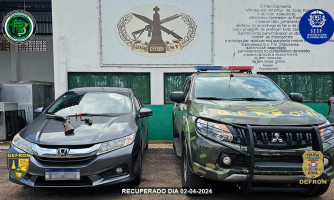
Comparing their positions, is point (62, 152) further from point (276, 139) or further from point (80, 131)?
point (276, 139)

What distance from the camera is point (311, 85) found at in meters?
9.10

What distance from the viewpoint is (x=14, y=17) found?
407 inches

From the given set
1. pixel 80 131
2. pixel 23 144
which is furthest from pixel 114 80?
pixel 23 144

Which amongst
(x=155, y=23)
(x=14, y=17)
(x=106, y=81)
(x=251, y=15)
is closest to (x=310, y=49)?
(x=251, y=15)

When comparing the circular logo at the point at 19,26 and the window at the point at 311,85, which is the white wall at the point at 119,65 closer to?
the window at the point at 311,85

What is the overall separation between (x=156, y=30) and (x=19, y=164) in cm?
635

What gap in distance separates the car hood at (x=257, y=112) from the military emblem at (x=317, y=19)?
253 inches

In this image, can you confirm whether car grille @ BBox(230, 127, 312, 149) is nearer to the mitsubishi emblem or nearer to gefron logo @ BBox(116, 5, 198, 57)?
the mitsubishi emblem

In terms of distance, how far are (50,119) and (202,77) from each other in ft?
8.23

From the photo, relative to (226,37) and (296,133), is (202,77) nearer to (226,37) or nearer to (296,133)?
(296,133)

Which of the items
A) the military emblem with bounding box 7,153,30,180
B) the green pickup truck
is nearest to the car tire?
the green pickup truck

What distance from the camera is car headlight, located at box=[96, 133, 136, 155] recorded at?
3506 millimetres

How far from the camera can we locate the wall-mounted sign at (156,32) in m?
8.75

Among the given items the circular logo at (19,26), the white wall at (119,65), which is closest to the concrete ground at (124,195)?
the white wall at (119,65)
